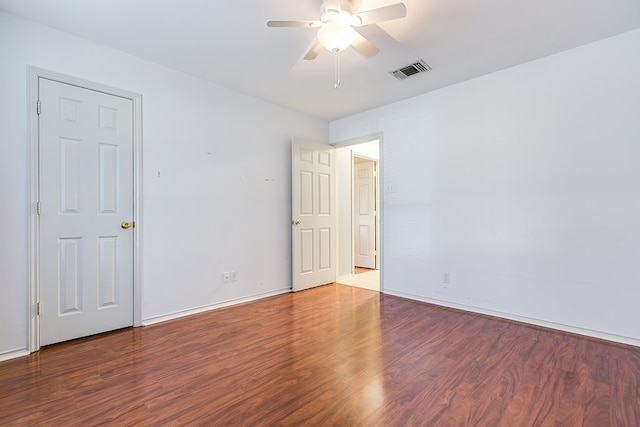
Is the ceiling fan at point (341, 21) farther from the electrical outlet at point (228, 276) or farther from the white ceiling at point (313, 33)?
the electrical outlet at point (228, 276)

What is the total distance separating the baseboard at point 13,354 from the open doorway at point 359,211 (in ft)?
11.8

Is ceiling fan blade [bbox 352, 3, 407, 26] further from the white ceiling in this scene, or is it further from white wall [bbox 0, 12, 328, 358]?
white wall [bbox 0, 12, 328, 358]

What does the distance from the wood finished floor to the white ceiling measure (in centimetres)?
256

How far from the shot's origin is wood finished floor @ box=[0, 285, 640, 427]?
1.62 metres

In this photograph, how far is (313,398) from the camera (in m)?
1.76

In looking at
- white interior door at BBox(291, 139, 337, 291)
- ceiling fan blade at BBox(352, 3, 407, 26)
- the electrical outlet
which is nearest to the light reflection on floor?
white interior door at BBox(291, 139, 337, 291)

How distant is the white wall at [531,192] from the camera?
2.53 metres

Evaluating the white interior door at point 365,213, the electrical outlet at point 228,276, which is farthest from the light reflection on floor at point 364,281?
the electrical outlet at point 228,276

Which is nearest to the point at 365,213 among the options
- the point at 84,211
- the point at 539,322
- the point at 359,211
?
the point at 359,211

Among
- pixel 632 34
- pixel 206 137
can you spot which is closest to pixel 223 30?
pixel 206 137

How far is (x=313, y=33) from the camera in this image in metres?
Answer: 2.51

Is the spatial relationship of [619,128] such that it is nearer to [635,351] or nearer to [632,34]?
[632,34]

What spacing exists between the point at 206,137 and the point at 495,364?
340 cm

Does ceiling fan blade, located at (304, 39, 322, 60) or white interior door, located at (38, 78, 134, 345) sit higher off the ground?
ceiling fan blade, located at (304, 39, 322, 60)
